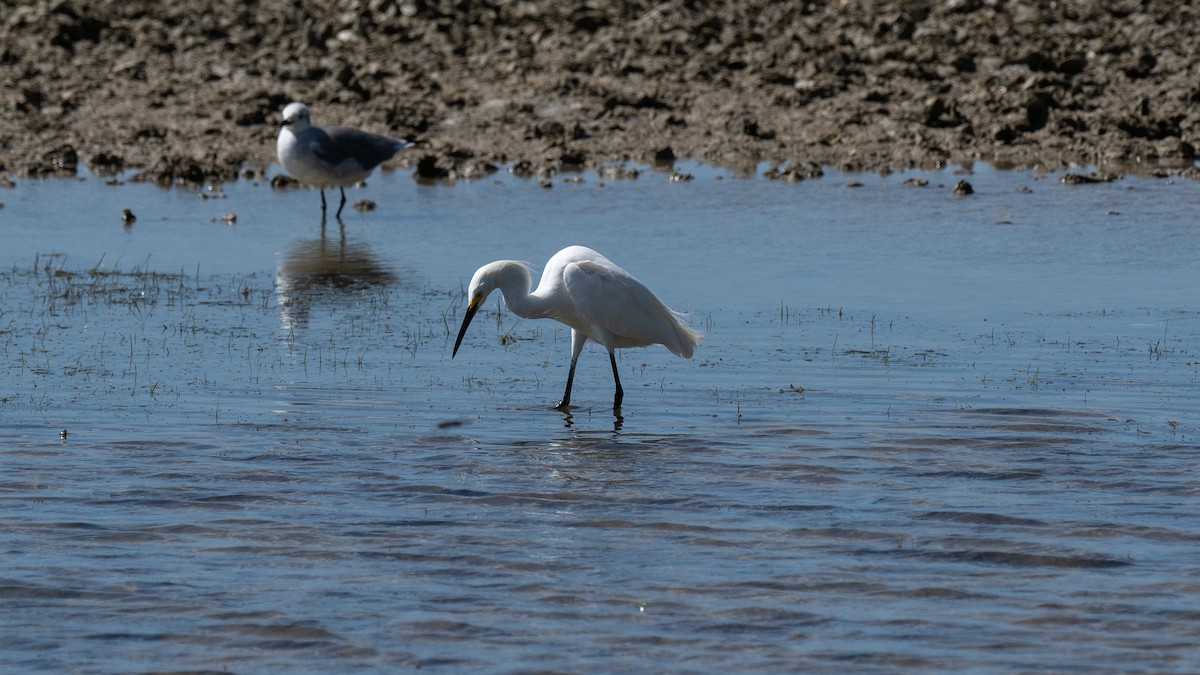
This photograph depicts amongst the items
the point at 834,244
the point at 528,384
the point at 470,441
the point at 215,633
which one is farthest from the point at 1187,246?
the point at 215,633

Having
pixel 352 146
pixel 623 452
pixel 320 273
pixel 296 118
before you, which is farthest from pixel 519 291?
pixel 296 118

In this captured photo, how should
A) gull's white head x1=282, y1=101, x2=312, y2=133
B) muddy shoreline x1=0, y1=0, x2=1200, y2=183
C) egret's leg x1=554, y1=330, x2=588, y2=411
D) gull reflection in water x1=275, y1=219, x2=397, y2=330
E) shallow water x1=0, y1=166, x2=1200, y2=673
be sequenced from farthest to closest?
muddy shoreline x1=0, y1=0, x2=1200, y2=183, gull's white head x1=282, y1=101, x2=312, y2=133, gull reflection in water x1=275, y1=219, x2=397, y2=330, egret's leg x1=554, y1=330, x2=588, y2=411, shallow water x1=0, y1=166, x2=1200, y2=673

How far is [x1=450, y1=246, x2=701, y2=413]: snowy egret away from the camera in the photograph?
9672 mm

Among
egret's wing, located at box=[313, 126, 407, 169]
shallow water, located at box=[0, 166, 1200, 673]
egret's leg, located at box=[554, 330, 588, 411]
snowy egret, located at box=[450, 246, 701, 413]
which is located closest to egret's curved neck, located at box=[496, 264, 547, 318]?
snowy egret, located at box=[450, 246, 701, 413]

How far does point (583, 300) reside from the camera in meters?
9.69

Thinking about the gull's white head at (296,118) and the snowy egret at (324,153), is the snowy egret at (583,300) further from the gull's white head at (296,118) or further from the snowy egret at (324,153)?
the gull's white head at (296,118)

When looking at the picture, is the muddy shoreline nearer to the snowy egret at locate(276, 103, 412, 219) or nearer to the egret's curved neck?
the snowy egret at locate(276, 103, 412, 219)

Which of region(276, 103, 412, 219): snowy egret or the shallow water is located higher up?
region(276, 103, 412, 219): snowy egret

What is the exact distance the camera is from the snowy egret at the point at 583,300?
31.7 ft

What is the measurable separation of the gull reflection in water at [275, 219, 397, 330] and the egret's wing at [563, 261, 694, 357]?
2.61 metres

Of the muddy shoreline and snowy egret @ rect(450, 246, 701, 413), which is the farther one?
the muddy shoreline

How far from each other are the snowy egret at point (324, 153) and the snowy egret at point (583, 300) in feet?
22.6

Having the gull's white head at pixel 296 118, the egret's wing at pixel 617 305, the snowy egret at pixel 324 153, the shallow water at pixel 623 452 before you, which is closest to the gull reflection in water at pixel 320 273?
the shallow water at pixel 623 452

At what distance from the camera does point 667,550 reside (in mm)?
7016
